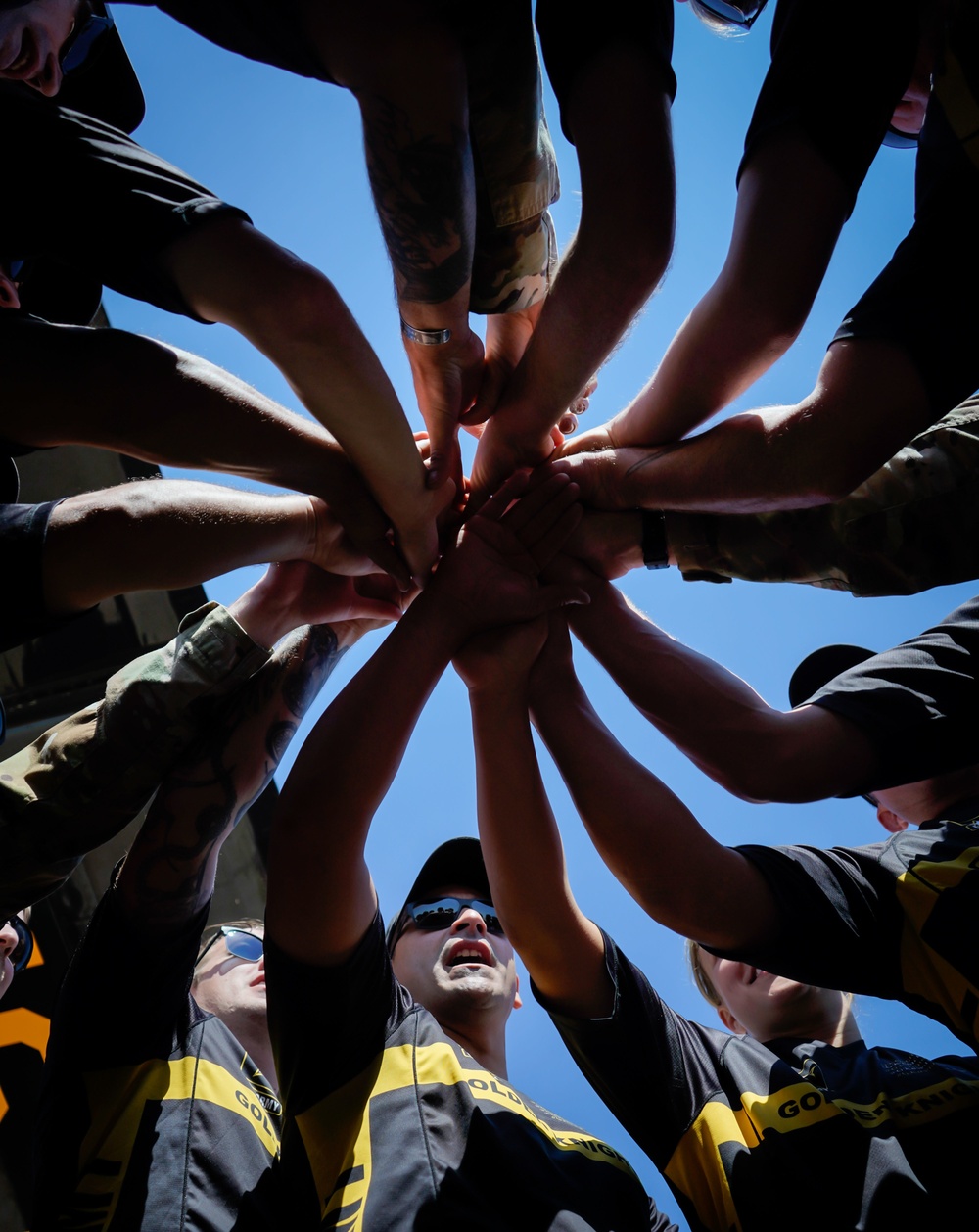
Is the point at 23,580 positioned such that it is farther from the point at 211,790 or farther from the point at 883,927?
the point at 883,927

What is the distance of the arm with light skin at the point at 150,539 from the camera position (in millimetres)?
1771

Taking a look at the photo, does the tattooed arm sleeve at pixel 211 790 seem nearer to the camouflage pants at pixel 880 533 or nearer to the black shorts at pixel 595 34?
the camouflage pants at pixel 880 533

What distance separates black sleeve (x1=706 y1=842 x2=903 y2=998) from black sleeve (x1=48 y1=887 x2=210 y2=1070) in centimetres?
136

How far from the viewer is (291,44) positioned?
67.1 inches

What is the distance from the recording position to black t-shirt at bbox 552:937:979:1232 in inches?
71.4

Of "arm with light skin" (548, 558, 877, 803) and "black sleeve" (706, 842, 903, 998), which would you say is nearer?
"black sleeve" (706, 842, 903, 998)

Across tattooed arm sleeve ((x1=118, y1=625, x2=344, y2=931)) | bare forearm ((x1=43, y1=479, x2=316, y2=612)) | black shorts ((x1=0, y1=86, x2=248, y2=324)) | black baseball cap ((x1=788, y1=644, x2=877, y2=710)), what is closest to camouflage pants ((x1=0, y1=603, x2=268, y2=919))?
tattooed arm sleeve ((x1=118, y1=625, x2=344, y2=931))

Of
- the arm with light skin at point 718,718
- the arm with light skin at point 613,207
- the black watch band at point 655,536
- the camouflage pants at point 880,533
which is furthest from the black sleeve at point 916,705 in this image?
the arm with light skin at point 613,207

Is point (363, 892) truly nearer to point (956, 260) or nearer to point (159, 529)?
point (159, 529)

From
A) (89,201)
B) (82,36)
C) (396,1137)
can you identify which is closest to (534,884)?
(396,1137)

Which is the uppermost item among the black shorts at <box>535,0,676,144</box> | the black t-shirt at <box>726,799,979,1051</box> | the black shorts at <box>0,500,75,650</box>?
the black shorts at <box>535,0,676,144</box>

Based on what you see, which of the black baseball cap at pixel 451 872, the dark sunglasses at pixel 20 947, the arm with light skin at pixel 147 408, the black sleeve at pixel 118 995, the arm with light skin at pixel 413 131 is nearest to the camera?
the arm with light skin at pixel 413 131

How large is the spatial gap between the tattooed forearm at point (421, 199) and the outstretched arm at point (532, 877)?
44.1 inches

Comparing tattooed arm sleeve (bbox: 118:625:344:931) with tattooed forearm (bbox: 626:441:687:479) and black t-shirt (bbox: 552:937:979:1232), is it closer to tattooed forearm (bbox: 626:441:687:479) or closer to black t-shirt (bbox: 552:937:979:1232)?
black t-shirt (bbox: 552:937:979:1232)
